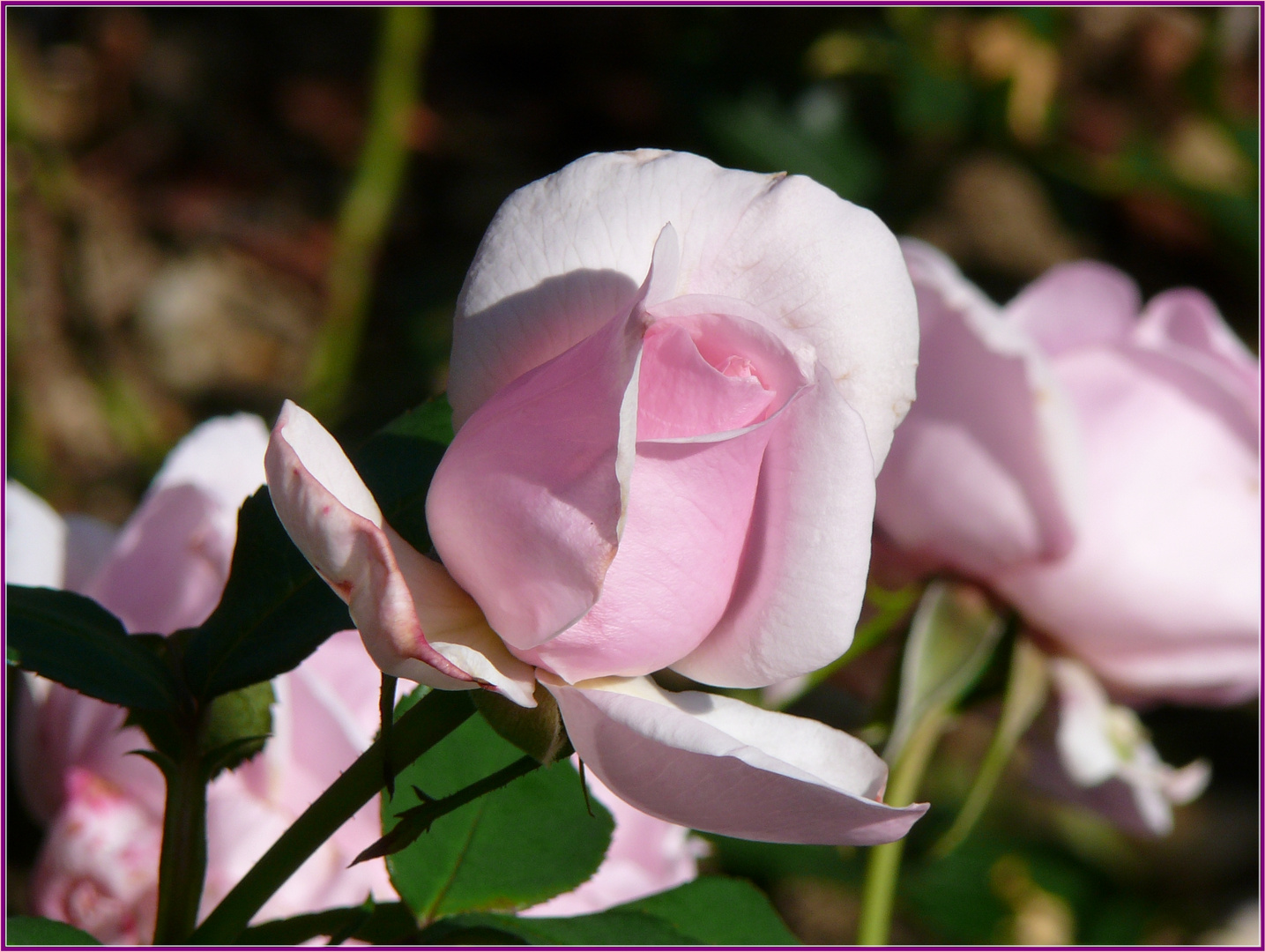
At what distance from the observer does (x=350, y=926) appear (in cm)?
32

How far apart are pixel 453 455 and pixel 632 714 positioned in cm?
7

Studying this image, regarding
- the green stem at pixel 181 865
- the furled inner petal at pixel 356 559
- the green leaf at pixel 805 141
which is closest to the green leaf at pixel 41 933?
the green stem at pixel 181 865

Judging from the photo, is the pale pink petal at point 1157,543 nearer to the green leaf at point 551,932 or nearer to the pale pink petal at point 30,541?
the green leaf at point 551,932

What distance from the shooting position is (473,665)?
23cm

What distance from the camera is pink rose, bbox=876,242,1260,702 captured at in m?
0.50

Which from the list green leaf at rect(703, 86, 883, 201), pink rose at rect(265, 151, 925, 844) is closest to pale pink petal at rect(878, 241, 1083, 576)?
pink rose at rect(265, 151, 925, 844)

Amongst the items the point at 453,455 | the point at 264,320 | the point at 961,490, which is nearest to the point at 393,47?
the point at 264,320

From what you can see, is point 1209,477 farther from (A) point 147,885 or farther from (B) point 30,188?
(B) point 30,188

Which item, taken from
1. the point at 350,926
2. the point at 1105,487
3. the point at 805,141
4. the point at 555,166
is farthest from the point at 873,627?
the point at 555,166

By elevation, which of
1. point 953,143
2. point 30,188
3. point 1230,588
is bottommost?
point 1230,588

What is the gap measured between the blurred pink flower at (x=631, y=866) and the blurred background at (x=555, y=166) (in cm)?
19

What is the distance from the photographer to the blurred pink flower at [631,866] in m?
0.38

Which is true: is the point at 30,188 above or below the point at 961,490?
above

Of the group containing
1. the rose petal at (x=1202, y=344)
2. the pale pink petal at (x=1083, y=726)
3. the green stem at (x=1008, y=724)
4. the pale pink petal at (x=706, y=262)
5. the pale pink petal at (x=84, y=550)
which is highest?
the pale pink petal at (x=706, y=262)
